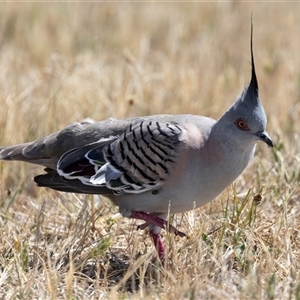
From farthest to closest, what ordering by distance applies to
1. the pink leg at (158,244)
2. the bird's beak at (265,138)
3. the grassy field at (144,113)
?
the pink leg at (158,244) < the bird's beak at (265,138) < the grassy field at (144,113)

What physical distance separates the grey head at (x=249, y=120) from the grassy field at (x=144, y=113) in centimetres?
36

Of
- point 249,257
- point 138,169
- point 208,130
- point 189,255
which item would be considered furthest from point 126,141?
point 249,257

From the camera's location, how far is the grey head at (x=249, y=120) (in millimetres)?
3928

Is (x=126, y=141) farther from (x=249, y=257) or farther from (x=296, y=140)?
(x=296, y=140)

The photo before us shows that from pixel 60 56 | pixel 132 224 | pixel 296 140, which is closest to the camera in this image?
pixel 132 224

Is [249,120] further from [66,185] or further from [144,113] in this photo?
[144,113]

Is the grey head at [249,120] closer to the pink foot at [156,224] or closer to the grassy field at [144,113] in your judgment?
the grassy field at [144,113]

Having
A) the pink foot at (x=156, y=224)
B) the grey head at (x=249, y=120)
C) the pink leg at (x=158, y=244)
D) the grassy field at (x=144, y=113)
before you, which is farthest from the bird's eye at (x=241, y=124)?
the pink leg at (x=158, y=244)

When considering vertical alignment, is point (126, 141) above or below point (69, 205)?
above

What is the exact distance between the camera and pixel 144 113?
6.43 metres

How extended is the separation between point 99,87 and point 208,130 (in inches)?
108

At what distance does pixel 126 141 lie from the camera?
4.16m

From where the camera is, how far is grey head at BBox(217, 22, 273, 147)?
3.93 m

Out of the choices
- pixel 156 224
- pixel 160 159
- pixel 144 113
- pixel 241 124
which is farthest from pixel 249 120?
pixel 144 113
